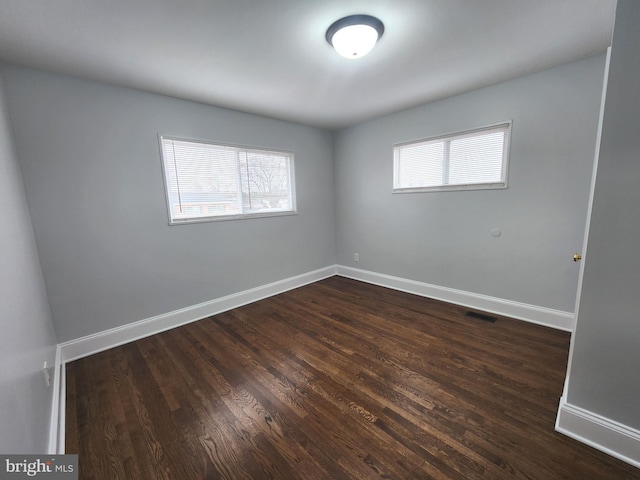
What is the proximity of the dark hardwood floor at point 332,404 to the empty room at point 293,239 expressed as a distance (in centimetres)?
2

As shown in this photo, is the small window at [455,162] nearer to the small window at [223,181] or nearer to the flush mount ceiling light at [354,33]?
the small window at [223,181]

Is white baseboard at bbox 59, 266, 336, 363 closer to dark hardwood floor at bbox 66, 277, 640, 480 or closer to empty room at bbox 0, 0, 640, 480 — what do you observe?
empty room at bbox 0, 0, 640, 480

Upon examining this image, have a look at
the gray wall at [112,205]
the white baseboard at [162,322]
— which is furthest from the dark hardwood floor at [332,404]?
the gray wall at [112,205]

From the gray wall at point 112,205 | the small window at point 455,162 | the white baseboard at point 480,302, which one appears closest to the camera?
the gray wall at point 112,205

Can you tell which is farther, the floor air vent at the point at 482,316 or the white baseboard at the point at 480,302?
the floor air vent at the point at 482,316

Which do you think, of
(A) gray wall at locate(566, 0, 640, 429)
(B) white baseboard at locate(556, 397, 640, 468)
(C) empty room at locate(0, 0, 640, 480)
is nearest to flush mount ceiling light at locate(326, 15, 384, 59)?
(C) empty room at locate(0, 0, 640, 480)

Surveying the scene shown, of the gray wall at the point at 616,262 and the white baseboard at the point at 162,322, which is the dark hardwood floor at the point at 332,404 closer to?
the white baseboard at the point at 162,322

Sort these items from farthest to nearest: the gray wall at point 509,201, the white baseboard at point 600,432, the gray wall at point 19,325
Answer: the gray wall at point 509,201
the white baseboard at point 600,432
the gray wall at point 19,325

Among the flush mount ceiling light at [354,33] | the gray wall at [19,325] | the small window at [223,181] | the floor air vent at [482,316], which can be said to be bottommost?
the floor air vent at [482,316]

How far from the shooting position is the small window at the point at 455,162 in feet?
9.16

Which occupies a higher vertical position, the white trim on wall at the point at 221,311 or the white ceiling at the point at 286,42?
the white ceiling at the point at 286,42

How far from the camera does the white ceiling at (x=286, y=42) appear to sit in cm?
151

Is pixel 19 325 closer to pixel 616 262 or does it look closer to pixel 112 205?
pixel 112 205

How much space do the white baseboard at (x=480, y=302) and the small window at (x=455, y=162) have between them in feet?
4.29
